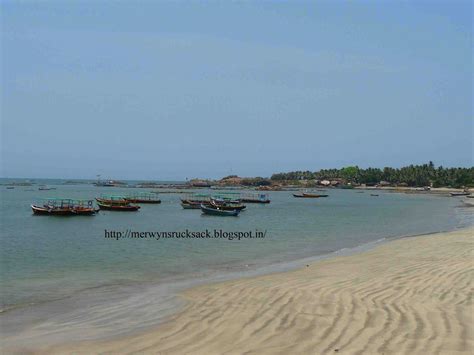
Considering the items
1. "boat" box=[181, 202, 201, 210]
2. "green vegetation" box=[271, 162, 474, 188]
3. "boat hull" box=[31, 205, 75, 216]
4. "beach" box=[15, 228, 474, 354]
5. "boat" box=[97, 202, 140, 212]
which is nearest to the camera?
"beach" box=[15, 228, 474, 354]

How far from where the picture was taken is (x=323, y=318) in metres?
8.96

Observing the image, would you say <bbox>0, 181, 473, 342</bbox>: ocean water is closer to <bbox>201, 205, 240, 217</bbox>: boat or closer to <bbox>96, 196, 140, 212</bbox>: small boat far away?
<bbox>201, 205, 240, 217</bbox>: boat

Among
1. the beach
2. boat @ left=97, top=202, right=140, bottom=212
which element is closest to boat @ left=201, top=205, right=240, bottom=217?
boat @ left=97, top=202, right=140, bottom=212

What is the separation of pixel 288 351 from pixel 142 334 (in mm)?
2976

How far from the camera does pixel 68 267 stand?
63.5ft

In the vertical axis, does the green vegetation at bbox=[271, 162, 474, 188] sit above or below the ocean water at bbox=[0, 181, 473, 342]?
above

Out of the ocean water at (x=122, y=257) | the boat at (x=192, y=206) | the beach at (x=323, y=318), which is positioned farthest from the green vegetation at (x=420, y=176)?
the beach at (x=323, y=318)

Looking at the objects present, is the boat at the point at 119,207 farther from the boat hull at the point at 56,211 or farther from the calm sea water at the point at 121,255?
the calm sea water at the point at 121,255

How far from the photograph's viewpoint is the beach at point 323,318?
24.2ft

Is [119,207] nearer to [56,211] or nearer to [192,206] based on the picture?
[192,206]

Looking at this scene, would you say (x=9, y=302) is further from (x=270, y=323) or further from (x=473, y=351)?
(x=473, y=351)

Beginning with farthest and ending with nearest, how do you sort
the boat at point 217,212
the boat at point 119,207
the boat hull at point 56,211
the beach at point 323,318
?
the boat at point 119,207 → the boat at point 217,212 → the boat hull at point 56,211 → the beach at point 323,318

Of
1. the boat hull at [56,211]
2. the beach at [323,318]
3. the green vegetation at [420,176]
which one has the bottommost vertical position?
the boat hull at [56,211]

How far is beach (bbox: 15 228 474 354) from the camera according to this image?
7.39m
